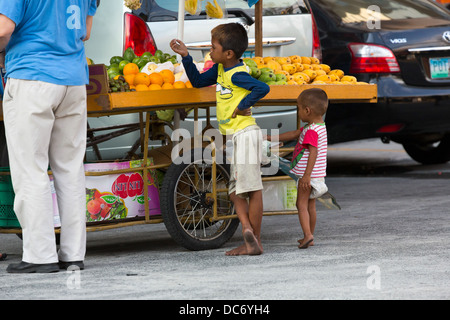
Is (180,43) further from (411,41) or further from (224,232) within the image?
(411,41)

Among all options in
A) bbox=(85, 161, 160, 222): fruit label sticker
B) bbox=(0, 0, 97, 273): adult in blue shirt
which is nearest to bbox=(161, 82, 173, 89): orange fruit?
bbox=(85, 161, 160, 222): fruit label sticker

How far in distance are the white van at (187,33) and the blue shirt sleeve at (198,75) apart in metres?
1.04

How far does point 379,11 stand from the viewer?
32.2 ft

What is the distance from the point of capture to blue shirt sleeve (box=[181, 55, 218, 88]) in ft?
20.5

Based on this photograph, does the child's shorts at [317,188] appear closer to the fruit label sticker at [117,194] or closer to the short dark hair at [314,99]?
the short dark hair at [314,99]

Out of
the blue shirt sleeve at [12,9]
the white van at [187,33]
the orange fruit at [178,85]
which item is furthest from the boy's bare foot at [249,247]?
the blue shirt sleeve at [12,9]

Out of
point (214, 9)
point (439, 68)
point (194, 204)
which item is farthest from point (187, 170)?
point (439, 68)

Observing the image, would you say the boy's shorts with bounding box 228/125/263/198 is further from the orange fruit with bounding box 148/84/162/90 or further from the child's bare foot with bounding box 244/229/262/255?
the orange fruit with bounding box 148/84/162/90

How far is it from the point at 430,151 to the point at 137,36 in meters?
4.94

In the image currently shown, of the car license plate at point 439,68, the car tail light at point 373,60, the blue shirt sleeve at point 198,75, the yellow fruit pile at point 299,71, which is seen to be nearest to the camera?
the blue shirt sleeve at point 198,75

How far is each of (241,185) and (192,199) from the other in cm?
37

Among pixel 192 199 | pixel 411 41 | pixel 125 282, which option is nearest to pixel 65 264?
pixel 125 282

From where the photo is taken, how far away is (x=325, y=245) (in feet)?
21.2

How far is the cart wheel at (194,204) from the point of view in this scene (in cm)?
625
